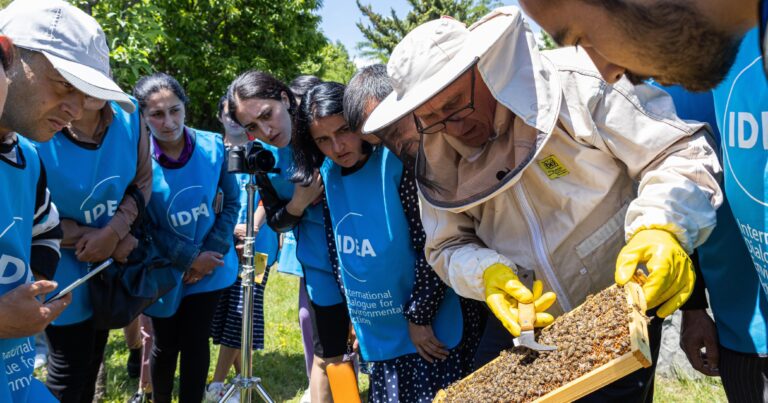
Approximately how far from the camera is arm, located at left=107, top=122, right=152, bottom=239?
12.1 feet

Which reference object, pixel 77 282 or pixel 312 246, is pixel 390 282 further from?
pixel 77 282

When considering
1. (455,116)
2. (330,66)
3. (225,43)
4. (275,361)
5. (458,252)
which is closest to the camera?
(455,116)

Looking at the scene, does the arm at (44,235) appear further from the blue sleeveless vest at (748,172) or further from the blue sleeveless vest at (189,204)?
the blue sleeveless vest at (748,172)

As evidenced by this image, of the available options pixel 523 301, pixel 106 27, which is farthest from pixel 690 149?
pixel 106 27

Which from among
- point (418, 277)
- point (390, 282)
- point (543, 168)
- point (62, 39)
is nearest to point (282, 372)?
point (390, 282)

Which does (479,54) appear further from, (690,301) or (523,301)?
(690,301)

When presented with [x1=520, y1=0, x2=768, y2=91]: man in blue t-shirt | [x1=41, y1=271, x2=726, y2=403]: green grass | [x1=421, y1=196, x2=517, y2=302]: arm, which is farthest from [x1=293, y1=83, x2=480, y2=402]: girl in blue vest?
[x1=41, y1=271, x2=726, y2=403]: green grass

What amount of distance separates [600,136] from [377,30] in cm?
4213

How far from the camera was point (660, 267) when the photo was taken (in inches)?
74.1

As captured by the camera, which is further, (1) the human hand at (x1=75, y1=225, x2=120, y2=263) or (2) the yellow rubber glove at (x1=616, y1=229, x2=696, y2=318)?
(1) the human hand at (x1=75, y1=225, x2=120, y2=263)

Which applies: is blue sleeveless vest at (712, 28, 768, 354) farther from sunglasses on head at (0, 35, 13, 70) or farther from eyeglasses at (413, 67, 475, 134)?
sunglasses on head at (0, 35, 13, 70)

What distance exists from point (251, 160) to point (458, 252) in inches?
66.6

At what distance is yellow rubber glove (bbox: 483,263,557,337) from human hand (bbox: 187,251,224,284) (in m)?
2.46

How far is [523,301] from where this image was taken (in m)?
2.20
